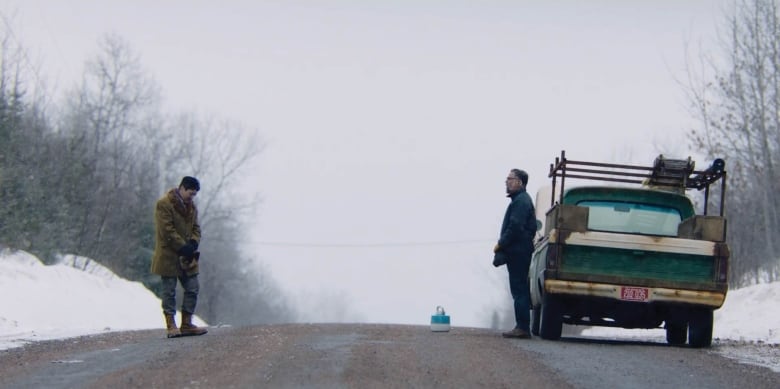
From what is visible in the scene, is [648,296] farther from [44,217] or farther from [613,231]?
[44,217]

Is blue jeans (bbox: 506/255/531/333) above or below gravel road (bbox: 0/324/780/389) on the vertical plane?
above

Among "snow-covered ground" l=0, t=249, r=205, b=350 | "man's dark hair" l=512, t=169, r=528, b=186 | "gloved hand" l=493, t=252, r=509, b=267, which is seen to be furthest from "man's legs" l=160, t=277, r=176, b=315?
"man's dark hair" l=512, t=169, r=528, b=186

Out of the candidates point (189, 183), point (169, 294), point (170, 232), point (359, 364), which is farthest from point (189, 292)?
point (359, 364)

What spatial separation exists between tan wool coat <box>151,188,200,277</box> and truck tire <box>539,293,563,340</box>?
173 inches

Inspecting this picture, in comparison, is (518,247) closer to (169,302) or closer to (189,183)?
(189,183)

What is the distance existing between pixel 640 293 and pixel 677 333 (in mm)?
1916

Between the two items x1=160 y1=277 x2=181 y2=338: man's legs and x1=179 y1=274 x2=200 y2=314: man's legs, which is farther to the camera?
x1=179 y1=274 x2=200 y2=314: man's legs

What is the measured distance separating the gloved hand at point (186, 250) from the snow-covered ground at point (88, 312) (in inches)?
76.9

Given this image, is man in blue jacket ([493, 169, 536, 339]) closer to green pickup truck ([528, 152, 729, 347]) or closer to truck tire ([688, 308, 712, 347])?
green pickup truck ([528, 152, 729, 347])

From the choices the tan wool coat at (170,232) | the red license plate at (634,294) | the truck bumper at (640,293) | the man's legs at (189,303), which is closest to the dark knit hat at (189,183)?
the tan wool coat at (170,232)

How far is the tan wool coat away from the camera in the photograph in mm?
14711

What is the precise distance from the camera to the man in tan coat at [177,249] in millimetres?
14719

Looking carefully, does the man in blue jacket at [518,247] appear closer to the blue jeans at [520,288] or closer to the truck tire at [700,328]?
the blue jeans at [520,288]

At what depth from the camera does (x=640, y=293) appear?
14.2m
